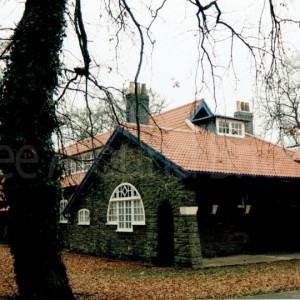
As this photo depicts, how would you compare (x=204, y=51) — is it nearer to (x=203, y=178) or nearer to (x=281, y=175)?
(x=203, y=178)

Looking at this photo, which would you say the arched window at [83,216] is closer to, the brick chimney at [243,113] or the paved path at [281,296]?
the brick chimney at [243,113]

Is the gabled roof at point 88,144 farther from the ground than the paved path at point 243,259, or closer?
farther from the ground

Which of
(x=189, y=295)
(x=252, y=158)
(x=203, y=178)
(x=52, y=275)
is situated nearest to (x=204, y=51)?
(x=52, y=275)

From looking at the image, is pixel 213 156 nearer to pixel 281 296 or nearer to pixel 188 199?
pixel 188 199

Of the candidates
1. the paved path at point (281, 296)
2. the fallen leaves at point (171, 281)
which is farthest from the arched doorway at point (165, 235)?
the paved path at point (281, 296)

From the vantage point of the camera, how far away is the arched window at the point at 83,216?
74.4 feet

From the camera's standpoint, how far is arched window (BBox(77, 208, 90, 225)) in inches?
893

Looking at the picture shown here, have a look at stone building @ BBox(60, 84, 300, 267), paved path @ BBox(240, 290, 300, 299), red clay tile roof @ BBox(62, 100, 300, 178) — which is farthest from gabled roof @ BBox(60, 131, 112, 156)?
paved path @ BBox(240, 290, 300, 299)

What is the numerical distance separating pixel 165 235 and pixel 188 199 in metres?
2.78

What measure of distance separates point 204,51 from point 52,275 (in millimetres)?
4760

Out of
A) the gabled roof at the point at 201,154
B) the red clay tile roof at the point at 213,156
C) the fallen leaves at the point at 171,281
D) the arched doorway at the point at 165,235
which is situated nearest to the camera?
the fallen leaves at the point at 171,281

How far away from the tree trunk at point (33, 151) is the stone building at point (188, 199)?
6.95 meters

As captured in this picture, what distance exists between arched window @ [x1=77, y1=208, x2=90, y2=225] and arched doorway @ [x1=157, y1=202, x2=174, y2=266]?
6.01 m

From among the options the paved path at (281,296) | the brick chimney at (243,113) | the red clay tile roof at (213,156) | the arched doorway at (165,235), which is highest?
the brick chimney at (243,113)
